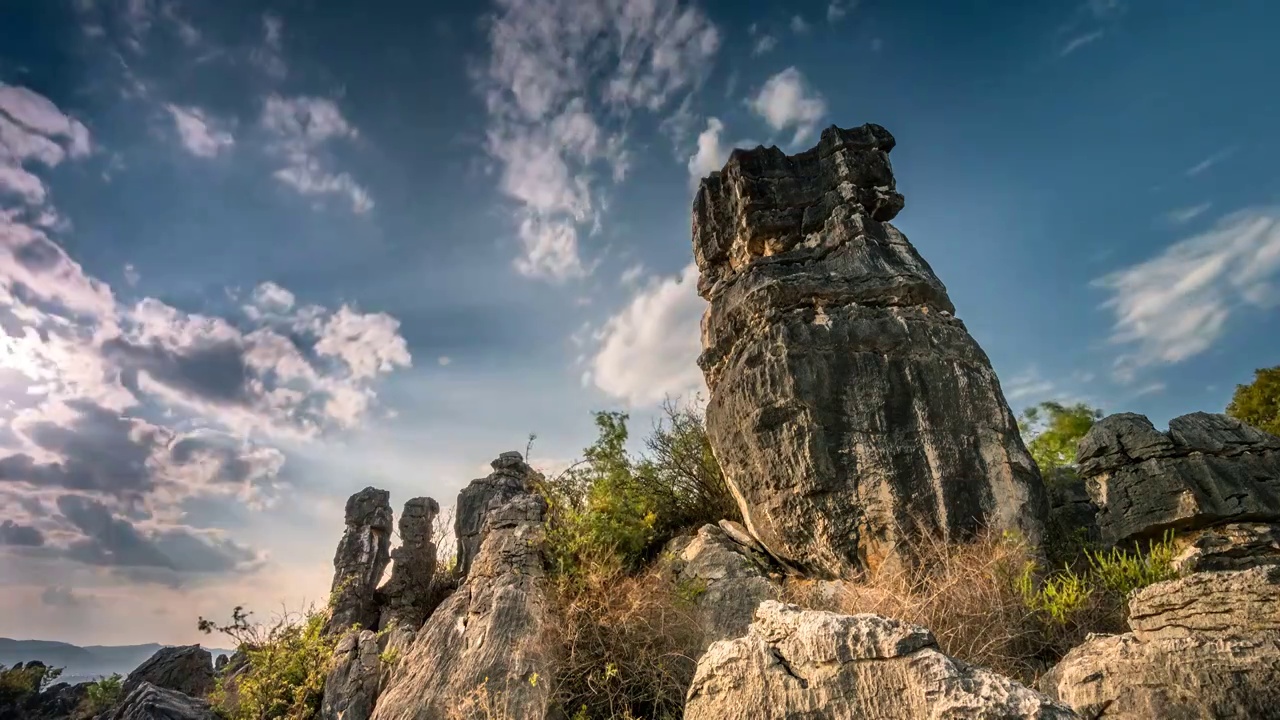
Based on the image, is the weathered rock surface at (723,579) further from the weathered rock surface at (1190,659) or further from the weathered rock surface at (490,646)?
the weathered rock surface at (1190,659)

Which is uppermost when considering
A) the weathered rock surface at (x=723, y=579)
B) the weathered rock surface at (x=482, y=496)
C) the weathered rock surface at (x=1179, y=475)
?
the weathered rock surface at (x=482, y=496)

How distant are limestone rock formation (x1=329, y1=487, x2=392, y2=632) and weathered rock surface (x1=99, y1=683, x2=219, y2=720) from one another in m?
5.23

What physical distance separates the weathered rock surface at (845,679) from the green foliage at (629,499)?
4.16m

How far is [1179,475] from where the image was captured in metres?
8.91

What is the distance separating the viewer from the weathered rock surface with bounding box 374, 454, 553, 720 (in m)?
6.24

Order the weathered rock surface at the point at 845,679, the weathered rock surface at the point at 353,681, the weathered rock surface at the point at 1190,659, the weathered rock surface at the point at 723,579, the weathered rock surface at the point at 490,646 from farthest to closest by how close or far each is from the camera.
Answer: the weathered rock surface at the point at 353,681
the weathered rock surface at the point at 723,579
the weathered rock surface at the point at 490,646
the weathered rock surface at the point at 1190,659
the weathered rock surface at the point at 845,679

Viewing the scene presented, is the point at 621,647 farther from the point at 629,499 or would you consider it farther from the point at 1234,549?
the point at 1234,549

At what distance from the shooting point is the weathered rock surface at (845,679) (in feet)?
10.7

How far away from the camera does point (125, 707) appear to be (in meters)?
9.29

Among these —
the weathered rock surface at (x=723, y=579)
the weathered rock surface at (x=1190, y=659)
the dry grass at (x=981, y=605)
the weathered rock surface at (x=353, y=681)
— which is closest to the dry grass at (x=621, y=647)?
the weathered rock surface at (x=723, y=579)

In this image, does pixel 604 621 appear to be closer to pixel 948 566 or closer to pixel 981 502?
pixel 948 566

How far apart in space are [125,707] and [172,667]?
983 cm

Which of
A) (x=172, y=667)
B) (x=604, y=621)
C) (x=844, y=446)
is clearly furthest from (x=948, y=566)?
(x=172, y=667)

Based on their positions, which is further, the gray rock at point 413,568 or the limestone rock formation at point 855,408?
the gray rock at point 413,568
